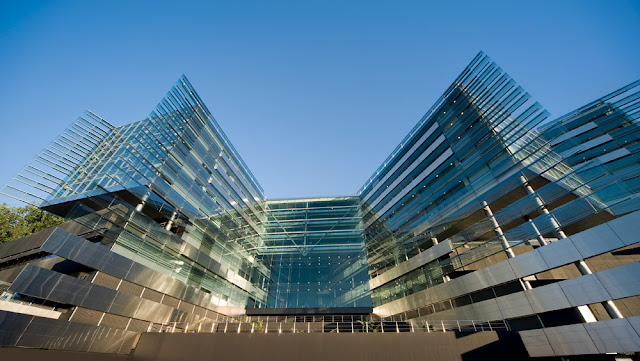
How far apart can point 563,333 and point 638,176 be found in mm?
10085

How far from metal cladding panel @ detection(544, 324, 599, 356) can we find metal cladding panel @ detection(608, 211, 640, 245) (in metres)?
5.24

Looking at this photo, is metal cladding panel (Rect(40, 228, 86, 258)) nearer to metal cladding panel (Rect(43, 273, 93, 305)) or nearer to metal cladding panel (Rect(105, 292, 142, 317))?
metal cladding panel (Rect(43, 273, 93, 305))

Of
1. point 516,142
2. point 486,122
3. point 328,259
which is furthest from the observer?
point 328,259

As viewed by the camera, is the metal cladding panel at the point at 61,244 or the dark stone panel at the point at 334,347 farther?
the metal cladding panel at the point at 61,244

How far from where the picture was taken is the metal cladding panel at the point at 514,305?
1608cm

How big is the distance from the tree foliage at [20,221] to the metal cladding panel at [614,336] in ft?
179

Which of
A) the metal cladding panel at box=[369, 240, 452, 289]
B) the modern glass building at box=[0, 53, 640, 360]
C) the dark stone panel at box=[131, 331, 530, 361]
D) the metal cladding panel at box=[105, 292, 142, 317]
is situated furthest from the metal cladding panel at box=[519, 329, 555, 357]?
the metal cladding panel at box=[105, 292, 142, 317]

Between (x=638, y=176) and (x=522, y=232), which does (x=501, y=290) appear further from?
(x=638, y=176)

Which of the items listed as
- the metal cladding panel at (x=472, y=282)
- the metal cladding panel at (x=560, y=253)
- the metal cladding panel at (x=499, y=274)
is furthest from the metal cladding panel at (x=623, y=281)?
the metal cladding panel at (x=472, y=282)

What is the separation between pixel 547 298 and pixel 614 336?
298 cm

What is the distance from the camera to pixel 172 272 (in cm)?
2234

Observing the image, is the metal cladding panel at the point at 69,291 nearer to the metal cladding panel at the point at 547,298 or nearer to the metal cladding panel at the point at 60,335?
the metal cladding panel at the point at 60,335

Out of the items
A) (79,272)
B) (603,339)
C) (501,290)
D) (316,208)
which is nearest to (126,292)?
(79,272)

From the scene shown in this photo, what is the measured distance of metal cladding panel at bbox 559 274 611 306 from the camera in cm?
1332
